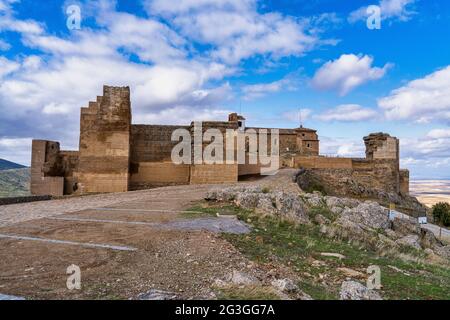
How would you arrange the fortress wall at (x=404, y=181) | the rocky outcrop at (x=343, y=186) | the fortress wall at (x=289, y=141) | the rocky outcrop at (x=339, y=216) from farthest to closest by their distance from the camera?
the fortress wall at (x=289, y=141) < the fortress wall at (x=404, y=181) < the rocky outcrop at (x=343, y=186) < the rocky outcrop at (x=339, y=216)

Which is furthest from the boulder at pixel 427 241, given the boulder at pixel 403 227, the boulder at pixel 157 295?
the boulder at pixel 157 295

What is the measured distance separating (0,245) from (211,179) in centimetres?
1124

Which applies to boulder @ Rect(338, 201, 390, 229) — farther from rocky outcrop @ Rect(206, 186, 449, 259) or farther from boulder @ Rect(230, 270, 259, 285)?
boulder @ Rect(230, 270, 259, 285)

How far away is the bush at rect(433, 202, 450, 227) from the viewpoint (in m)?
26.7

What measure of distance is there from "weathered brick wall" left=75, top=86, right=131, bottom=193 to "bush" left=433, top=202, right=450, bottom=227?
24.0 meters

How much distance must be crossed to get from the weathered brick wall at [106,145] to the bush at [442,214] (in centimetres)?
2404

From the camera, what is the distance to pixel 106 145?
1534 cm

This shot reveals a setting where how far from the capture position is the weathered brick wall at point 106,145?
15.3 metres

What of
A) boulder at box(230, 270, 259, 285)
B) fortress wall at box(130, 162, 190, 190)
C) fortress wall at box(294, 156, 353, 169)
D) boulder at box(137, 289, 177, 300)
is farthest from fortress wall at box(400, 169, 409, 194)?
boulder at box(137, 289, 177, 300)

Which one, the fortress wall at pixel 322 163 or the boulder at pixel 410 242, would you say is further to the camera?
the fortress wall at pixel 322 163

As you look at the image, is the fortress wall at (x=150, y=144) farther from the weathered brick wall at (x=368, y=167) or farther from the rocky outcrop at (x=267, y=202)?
the weathered brick wall at (x=368, y=167)
